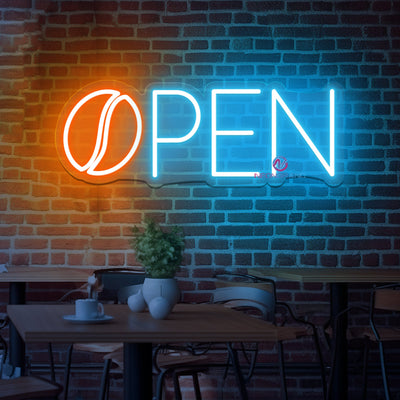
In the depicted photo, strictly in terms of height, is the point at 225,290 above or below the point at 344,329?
above

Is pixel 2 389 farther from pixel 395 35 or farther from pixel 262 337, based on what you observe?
pixel 395 35

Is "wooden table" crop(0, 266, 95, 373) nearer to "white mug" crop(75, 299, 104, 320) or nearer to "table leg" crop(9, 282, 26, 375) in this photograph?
"table leg" crop(9, 282, 26, 375)

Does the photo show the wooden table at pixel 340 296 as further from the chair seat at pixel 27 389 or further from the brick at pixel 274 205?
the chair seat at pixel 27 389

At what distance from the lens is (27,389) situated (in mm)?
2475

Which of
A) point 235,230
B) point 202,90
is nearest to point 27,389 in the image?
point 235,230

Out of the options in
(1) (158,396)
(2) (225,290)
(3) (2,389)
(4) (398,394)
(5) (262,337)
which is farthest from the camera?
(4) (398,394)

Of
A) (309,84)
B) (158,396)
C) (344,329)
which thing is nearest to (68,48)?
(309,84)

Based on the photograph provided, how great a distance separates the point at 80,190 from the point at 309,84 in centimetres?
168

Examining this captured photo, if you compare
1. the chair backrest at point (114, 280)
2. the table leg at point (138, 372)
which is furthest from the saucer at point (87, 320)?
the chair backrest at point (114, 280)

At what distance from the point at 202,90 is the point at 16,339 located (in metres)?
2.02

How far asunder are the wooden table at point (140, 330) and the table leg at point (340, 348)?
1484 mm

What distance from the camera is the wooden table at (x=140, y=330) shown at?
2035mm

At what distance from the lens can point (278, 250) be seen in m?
4.89

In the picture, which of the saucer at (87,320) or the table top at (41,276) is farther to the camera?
the table top at (41,276)
